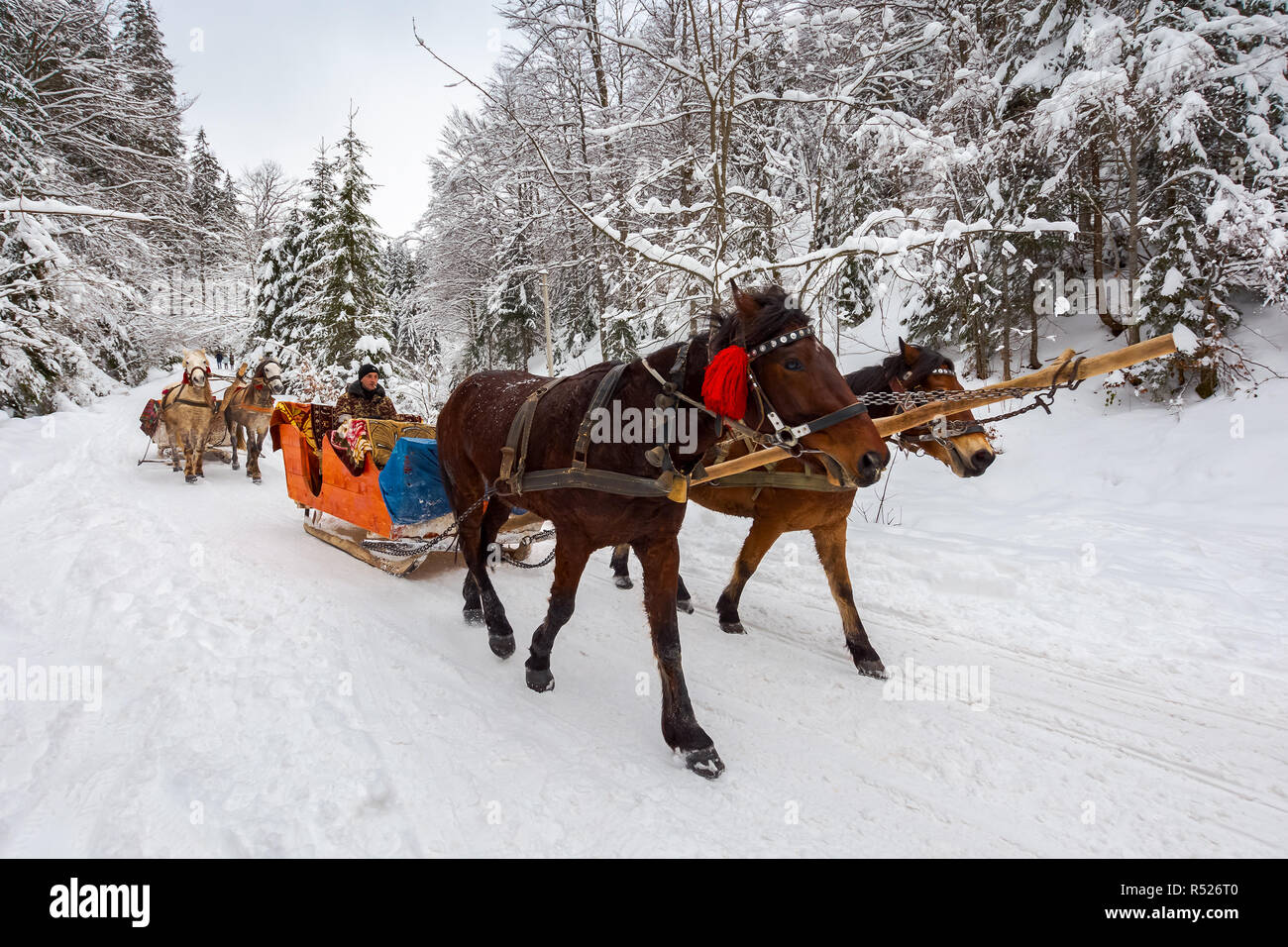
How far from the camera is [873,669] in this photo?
11.0 feet

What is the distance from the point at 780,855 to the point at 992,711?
158 cm

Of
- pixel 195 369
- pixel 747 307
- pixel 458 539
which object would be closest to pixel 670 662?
pixel 747 307

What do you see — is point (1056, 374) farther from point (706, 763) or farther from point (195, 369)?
point (195, 369)

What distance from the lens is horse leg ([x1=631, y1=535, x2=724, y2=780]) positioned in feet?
8.04

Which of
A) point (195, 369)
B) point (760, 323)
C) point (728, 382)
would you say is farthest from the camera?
point (195, 369)

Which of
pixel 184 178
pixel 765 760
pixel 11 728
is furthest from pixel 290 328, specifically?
pixel 765 760

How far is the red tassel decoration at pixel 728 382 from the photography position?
233 cm

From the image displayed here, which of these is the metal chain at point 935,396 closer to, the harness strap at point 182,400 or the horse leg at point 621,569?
the horse leg at point 621,569

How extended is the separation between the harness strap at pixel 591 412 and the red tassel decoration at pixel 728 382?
63 cm

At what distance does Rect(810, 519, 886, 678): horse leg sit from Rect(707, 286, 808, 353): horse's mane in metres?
1.68

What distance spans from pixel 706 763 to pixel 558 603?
1071 millimetres

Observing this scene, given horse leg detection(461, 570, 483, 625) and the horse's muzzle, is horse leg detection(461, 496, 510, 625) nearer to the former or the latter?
horse leg detection(461, 570, 483, 625)

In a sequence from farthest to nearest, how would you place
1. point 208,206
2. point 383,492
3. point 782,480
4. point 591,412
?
point 208,206 → point 383,492 → point 782,480 → point 591,412

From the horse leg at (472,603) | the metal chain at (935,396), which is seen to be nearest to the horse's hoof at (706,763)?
the metal chain at (935,396)
